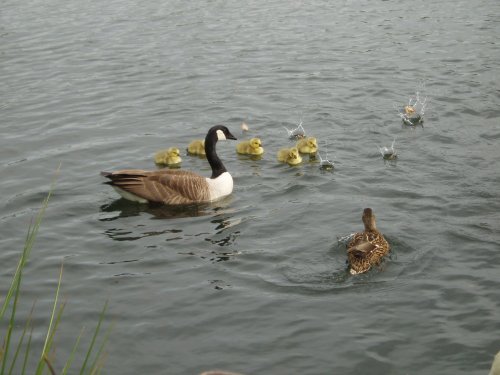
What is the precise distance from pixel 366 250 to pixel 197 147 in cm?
→ 543

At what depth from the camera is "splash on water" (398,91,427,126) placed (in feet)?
48.1

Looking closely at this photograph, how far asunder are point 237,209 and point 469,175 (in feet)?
11.4

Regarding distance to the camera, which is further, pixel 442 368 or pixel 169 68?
pixel 169 68

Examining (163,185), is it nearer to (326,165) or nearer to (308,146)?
(308,146)

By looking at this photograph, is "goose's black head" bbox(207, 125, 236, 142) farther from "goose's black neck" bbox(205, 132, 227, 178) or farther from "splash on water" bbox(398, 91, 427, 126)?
"splash on water" bbox(398, 91, 427, 126)

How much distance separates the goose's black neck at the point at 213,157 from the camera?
41.5 ft

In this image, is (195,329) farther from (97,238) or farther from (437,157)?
(437,157)

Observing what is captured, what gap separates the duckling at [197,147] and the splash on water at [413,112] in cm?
361

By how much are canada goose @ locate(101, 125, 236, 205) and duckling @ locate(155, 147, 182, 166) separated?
954 millimetres

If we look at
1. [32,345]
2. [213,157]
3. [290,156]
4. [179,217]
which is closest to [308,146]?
[290,156]

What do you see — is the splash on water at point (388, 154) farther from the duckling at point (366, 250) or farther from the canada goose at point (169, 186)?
the duckling at point (366, 250)

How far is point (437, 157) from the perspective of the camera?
43.0 ft

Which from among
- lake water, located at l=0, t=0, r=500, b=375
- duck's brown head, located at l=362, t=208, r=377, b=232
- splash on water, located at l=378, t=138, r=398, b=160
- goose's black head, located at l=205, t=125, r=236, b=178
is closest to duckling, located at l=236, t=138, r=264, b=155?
lake water, located at l=0, t=0, r=500, b=375

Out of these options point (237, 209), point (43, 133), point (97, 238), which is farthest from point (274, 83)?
point (97, 238)
